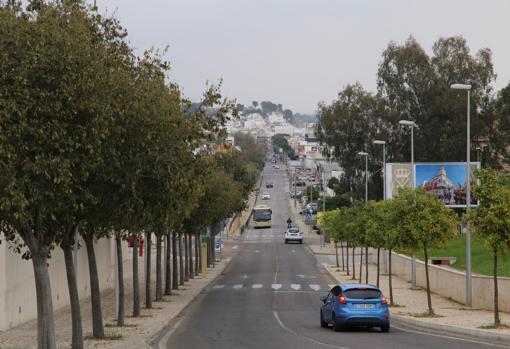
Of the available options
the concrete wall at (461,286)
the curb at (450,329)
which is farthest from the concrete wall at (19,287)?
the concrete wall at (461,286)

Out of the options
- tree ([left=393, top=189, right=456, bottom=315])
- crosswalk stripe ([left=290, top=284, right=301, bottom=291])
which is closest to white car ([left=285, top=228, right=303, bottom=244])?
crosswalk stripe ([left=290, top=284, right=301, bottom=291])

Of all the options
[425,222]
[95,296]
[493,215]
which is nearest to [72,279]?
[95,296]

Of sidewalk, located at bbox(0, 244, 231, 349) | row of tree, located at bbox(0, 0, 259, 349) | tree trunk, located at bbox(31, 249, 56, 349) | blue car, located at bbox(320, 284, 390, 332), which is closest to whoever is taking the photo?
row of tree, located at bbox(0, 0, 259, 349)

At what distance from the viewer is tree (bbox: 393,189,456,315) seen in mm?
34531

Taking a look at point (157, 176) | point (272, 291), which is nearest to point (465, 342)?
point (157, 176)

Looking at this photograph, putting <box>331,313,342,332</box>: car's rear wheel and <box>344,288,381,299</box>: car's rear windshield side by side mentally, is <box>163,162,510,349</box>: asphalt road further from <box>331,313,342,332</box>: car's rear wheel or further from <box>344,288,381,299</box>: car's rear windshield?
<box>344,288,381,299</box>: car's rear windshield

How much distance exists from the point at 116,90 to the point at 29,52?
2.59 metres

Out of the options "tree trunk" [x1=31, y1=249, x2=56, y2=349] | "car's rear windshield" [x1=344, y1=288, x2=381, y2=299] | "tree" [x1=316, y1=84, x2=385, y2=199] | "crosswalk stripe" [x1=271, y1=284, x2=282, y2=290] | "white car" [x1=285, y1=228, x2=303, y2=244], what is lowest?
"white car" [x1=285, y1=228, x2=303, y2=244]

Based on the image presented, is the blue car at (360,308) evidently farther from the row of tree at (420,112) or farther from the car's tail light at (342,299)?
the row of tree at (420,112)

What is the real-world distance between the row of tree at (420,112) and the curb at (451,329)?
5295 cm

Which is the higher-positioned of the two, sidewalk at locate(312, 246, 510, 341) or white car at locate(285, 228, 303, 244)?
sidewalk at locate(312, 246, 510, 341)

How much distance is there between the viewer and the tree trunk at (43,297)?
18.8 metres

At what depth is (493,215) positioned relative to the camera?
92.0ft

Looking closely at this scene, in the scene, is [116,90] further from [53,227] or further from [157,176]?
[53,227]
